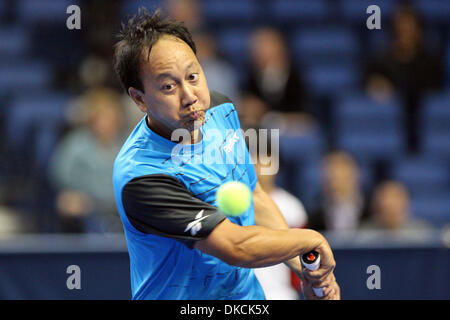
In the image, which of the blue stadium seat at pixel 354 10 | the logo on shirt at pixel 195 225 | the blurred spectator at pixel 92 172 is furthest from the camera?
the blue stadium seat at pixel 354 10

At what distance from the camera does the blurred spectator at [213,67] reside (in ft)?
22.6

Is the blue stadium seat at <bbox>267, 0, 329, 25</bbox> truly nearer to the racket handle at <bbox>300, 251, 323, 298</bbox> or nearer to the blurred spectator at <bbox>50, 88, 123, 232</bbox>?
the blurred spectator at <bbox>50, 88, 123, 232</bbox>

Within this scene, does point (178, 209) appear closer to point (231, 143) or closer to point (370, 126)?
point (231, 143)

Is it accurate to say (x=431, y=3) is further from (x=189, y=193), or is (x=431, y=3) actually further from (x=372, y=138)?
(x=189, y=193)

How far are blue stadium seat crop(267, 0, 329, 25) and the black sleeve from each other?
6037 millimetres

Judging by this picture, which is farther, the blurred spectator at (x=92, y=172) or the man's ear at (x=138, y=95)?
the blurred spectator at (x=92, y=172)

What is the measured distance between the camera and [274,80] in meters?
6.91

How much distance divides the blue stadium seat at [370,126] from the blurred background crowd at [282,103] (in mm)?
12

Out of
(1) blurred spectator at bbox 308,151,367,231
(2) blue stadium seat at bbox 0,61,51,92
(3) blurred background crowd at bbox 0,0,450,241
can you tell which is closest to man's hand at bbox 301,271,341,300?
(3) blurred background crowd at bbox 0,0,450,241

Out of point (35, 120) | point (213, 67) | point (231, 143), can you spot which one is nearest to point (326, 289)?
point (231, 143)

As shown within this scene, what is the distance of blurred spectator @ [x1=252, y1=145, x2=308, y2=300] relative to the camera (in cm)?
488

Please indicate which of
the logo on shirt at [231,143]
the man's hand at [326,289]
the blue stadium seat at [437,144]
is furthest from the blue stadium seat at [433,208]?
the logo on shirt at [231,143]

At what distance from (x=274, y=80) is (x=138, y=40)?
14.1 feet

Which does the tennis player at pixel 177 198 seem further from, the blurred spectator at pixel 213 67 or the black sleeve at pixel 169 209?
the blurred spectator at pixel 213 67
